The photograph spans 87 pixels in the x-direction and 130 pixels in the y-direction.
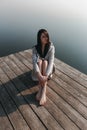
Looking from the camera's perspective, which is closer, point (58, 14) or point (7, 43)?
point (7, 43)

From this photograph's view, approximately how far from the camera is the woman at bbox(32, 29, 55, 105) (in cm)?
381

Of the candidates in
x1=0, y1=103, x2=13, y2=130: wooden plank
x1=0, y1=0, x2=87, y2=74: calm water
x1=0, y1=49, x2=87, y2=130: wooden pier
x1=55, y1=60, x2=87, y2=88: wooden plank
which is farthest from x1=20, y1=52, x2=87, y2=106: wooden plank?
x1=0, y1=0, x2=87, y2=74: calm water

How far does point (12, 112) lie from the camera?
362 centimetres

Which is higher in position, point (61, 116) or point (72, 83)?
point (61, 116)

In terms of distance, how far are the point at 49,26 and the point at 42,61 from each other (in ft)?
24.4

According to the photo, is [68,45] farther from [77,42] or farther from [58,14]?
[58,14]

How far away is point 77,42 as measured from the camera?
378 inches

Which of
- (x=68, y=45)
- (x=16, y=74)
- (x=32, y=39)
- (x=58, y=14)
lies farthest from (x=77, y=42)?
(x=16, y=74)

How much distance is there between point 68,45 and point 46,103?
5.77 meters

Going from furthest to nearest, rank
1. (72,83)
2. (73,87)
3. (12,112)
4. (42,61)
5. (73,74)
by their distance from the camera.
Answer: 1. (73,74)
2. (72,83)
3. (73,87)
4. (42,61)
5. (12,112)

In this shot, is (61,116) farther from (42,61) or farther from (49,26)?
(49,26)

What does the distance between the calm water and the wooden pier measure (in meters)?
3.31

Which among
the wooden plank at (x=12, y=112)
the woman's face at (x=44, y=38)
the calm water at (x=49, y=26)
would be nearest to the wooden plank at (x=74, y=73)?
the woman's face at (x=44, y=38)

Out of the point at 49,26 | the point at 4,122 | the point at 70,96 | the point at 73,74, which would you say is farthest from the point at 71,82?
the point at 49,26
